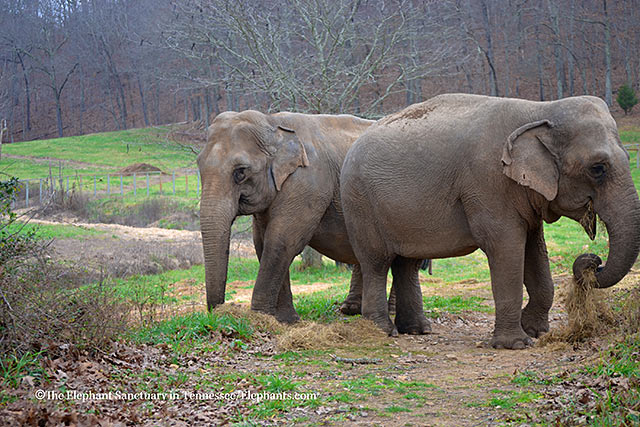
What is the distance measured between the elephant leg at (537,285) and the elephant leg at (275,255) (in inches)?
131

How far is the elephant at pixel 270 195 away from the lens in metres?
10.9

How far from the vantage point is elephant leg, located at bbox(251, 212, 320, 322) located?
11.3m

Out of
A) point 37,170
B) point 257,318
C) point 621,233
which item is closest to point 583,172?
point 621,233

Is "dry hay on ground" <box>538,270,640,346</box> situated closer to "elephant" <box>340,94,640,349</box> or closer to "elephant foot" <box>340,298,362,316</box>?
"elephant" <box>340,94,640,349</box>

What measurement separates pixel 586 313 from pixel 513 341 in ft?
3.38

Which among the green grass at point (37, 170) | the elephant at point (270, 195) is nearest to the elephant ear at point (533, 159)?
the elephant at point (270, 195)

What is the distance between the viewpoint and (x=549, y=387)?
686cm

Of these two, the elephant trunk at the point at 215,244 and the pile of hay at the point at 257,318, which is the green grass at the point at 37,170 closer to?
the elephant trunk at the point at 215,244

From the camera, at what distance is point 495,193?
9477 millimetres

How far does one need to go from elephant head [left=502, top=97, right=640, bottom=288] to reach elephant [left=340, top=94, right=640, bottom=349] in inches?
0.5

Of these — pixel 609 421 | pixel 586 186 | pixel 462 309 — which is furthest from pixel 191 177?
pixel 609 421

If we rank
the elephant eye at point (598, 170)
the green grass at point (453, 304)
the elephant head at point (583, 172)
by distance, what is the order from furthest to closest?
1. the green grass at point (453, 304)
2. the elephant eye at point (598, 170)
3. the elephant head at point (583, 172)

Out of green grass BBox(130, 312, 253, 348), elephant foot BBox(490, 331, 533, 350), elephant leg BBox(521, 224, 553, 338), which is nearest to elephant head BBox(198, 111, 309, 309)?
green grass BBox(130, 312, 253, 348)

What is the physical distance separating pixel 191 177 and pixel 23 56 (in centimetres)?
4702
